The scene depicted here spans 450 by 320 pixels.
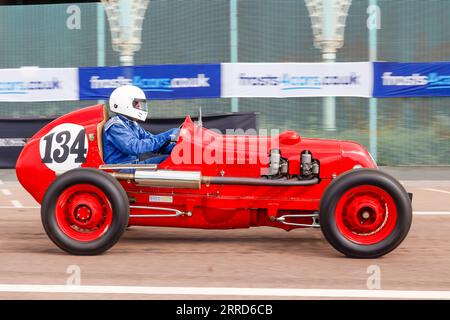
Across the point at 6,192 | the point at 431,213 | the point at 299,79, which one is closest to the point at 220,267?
the point at 431,213

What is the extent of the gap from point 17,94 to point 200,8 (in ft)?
13.1

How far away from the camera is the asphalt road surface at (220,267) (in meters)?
5.23

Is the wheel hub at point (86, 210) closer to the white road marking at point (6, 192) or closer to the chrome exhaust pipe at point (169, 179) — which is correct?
the chrome exhaust pipe at point (169, 179)

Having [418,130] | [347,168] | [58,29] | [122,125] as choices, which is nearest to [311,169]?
[347,168]

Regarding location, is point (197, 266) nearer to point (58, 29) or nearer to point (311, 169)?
point (311, 169)

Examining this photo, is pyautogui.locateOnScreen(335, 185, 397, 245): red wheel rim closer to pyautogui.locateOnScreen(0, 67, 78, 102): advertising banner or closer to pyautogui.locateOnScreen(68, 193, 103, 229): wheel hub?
pyautogui.locateOnScreen(68, 193, 103, 229): wheel hub

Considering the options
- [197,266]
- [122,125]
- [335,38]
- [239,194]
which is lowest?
[197,266]

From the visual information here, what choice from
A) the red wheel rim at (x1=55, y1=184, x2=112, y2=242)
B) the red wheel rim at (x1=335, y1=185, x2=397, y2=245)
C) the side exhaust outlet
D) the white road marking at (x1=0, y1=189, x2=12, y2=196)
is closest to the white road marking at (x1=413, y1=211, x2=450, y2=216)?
the red wheel rim at (x1=335, y1=185, x2=397, y2=245)

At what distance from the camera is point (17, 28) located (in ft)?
49.0

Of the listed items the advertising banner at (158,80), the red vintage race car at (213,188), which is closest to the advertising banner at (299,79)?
the advertising banner at (158,80)

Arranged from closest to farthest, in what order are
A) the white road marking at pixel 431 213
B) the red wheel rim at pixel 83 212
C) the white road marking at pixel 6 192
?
1. the red wheel rim at pixel 83 212
2. the white road marking at pixel 431 213
3. the white road marking at pixel 6 192

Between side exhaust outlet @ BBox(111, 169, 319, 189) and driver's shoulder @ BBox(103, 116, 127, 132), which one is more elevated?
driver's shoulder @ BBox(103, 116, 127, 132)

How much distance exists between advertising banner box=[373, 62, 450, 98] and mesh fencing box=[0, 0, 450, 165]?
26cm

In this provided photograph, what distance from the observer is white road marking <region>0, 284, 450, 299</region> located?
512 cm
